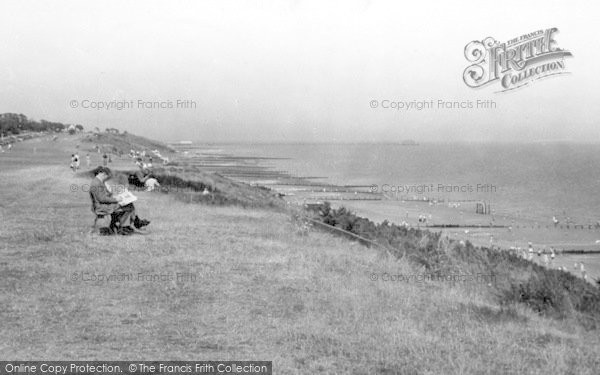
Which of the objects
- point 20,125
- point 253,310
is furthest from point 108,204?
point 20,125

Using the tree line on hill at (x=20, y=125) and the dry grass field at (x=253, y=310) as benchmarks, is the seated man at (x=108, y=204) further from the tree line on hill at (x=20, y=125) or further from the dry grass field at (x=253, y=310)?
the tree line on hill at (x=20, y=125)

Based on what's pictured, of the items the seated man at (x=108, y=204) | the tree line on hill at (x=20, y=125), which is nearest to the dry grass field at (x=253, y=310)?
the seated man at (x=108, y=204)

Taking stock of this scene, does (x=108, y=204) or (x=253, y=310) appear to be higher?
(x=108, y=204)

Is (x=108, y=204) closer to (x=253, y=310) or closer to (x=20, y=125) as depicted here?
(x=253, y=310)

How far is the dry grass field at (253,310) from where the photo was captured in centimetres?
746

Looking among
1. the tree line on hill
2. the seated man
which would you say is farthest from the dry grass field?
the tree line on hill

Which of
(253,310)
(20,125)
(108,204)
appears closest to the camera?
(253,310)

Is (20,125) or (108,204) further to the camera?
(20,125)

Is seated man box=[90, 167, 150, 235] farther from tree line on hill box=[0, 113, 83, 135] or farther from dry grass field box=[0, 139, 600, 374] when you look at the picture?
tree line on hill box=[0, 113, 83, 135]

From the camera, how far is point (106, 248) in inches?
505

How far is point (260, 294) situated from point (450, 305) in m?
2.88

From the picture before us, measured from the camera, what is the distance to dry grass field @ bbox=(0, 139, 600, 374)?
746 centimetres

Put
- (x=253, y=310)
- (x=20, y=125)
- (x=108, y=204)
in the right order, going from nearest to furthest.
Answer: (x=253, y=310)
(x=108, y=204)
(x=20, y=125)

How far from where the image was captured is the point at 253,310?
30.1 feet
